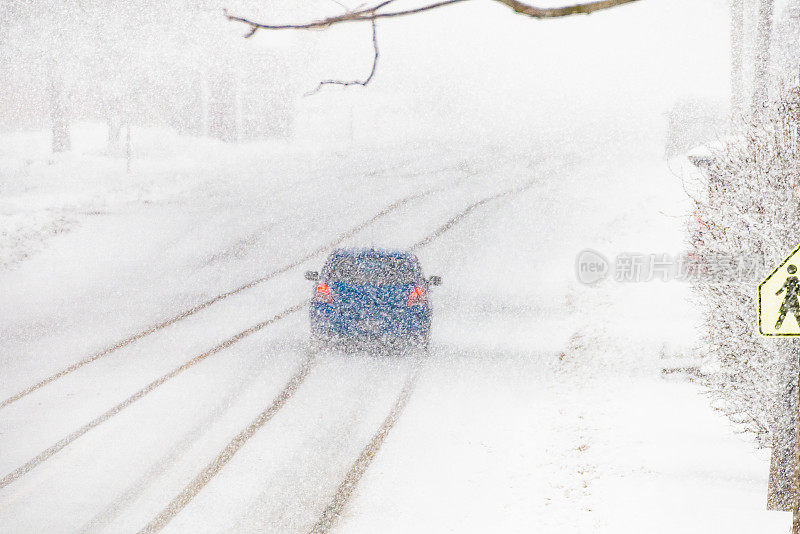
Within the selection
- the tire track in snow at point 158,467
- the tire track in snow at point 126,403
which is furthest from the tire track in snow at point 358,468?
the tire track in snow at point 126,403

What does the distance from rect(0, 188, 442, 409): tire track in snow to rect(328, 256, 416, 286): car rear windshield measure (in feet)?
12.4

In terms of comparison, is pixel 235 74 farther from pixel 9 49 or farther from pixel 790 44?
pixel 790 44

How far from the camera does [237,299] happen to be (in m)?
14.3

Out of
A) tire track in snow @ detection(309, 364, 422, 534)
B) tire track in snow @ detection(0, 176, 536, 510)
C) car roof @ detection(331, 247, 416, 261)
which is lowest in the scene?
tire track in snow @ detection(309, 364, 422, 534)

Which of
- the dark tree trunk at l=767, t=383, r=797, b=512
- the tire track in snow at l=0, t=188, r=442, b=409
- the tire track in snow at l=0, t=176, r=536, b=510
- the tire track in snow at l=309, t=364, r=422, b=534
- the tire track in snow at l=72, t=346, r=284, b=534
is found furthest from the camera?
the tire track in snow at l=0, t=188, r=442, b=409

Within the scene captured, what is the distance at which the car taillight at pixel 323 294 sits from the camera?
1068 cm

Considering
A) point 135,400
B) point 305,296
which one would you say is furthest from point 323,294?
point 305,296

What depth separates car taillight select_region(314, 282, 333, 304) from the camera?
420 inches

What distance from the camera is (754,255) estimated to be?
19.5 ft

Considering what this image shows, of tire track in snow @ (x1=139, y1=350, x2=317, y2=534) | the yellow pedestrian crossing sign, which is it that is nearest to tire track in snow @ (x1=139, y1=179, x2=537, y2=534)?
tire track in snow @ (x1=139, y1=350, x2=317, y2=534)

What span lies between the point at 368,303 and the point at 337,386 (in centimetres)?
143

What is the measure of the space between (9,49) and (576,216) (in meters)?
21.2

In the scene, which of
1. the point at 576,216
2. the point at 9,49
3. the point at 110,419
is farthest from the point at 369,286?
the point at 9,49

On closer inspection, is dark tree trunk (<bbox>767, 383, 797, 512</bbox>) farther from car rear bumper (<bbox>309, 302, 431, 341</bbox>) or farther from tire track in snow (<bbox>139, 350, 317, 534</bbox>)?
car rear bumper (<bbox>309, 302, 431, 341</bbox>)
